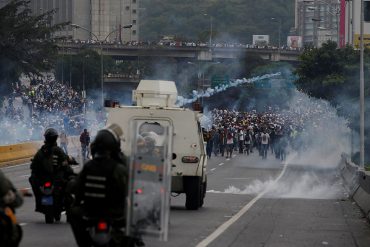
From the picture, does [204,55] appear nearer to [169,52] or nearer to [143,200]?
[169,52]

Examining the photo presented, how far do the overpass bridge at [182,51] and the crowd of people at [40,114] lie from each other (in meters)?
24.3

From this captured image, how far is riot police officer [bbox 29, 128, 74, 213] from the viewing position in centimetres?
1981

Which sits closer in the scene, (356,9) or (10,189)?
(10,189)

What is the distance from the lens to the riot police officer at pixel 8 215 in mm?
11109

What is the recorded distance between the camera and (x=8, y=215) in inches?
441

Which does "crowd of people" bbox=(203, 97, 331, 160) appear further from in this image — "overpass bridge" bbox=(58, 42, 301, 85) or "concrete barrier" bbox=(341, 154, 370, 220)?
"overpass bridge" bbox=(58, 42, 301, 85)

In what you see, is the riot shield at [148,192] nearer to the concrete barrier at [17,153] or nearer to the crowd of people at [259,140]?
the concrete barrier at [17,153]

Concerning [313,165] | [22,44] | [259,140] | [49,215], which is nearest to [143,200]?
[49,215]

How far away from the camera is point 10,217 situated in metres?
11.2

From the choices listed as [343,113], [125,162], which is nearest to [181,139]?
[125,162]

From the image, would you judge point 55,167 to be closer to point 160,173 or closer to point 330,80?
point 160,173

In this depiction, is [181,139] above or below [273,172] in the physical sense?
above

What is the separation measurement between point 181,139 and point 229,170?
23459 mm

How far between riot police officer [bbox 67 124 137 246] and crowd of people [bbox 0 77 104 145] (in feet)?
172
